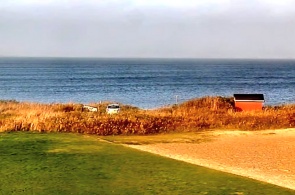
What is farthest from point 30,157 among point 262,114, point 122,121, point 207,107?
point 207,107

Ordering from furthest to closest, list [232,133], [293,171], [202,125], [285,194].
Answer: [202,125]
[232,133]
[293,171]
[285,194]

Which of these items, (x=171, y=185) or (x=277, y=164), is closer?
(x=171, y=185)

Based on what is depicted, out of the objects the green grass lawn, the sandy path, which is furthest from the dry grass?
the green grass lawn

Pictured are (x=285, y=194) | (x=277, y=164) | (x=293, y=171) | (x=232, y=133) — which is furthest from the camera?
(x=232, y=133)

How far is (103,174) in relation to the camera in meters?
18.1

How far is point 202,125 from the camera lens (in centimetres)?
3650

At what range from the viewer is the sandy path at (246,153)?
2044cm

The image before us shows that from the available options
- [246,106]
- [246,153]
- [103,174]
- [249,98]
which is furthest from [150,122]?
[103,174]

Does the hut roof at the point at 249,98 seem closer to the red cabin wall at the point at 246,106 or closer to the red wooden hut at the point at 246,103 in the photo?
the red wooden hut at the point at 246,103

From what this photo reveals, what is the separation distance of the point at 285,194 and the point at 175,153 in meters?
9.77

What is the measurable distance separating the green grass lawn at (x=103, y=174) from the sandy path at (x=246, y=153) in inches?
65.1

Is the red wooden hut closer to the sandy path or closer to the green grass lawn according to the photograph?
the sandy path

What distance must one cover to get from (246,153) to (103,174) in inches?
408

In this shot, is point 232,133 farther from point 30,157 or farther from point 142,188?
point 142,188
